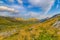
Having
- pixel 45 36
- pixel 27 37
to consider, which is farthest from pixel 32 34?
pixel 45 36

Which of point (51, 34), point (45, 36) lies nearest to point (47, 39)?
point (45, 36)

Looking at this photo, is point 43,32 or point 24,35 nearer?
point 43,32

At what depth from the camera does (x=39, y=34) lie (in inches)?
1566

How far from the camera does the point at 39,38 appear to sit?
125 feet

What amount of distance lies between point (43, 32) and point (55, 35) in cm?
370

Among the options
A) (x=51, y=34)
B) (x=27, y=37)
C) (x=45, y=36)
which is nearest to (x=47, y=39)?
(x=45, y=36)

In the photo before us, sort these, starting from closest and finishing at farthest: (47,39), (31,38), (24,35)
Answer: (47,39) < (31,38) < (24,35)

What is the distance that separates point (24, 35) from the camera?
4281 centimetres

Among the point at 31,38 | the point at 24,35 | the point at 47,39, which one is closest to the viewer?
the point at 47,39

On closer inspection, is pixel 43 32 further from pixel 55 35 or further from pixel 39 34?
pixel 55 35

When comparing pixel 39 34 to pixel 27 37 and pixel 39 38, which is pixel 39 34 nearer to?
pixel 39 38

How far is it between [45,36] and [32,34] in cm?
526

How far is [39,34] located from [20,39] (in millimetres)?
6053

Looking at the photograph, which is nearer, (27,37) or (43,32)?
(43,32)
